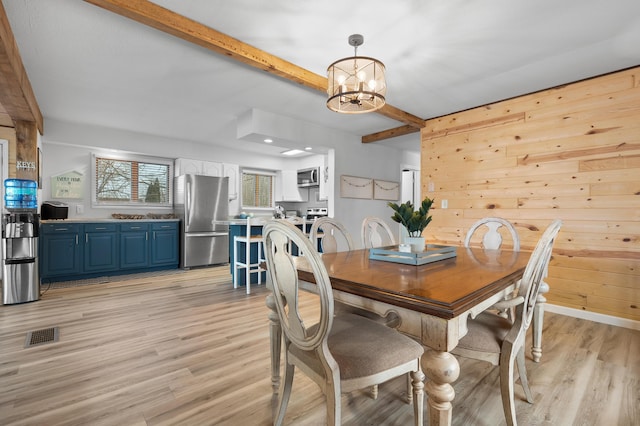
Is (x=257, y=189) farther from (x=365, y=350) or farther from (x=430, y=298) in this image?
(x=430, y=298)

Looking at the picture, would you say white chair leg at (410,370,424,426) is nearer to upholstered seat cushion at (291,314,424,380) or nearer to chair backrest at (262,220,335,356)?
upholstered seat cushion at (291,314,424,380)

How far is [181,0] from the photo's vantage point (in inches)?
76.1

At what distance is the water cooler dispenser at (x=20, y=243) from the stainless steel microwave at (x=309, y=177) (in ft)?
14.4

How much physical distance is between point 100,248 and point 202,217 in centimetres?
157

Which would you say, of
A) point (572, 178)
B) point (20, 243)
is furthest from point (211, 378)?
point (572, 178)

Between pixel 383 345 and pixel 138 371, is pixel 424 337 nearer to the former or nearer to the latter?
pixel 383 345

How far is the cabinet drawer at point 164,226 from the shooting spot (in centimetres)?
520

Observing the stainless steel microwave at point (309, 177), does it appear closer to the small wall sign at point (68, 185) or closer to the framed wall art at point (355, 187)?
the framed wall art at point (355, 187)

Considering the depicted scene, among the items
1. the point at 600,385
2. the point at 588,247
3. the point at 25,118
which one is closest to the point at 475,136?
the point at 588,247

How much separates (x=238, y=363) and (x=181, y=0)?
240cm

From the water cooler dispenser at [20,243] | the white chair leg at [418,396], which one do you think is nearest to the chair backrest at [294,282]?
the white chair leg at [418,396]

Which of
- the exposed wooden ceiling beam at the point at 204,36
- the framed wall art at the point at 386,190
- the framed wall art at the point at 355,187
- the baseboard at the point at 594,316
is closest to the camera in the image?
the exposed wooden ceiling beam at the point at 204,36

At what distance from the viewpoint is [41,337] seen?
2.45 metres

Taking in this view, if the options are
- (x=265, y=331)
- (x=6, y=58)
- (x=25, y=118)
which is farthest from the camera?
(x=25, y=118)
